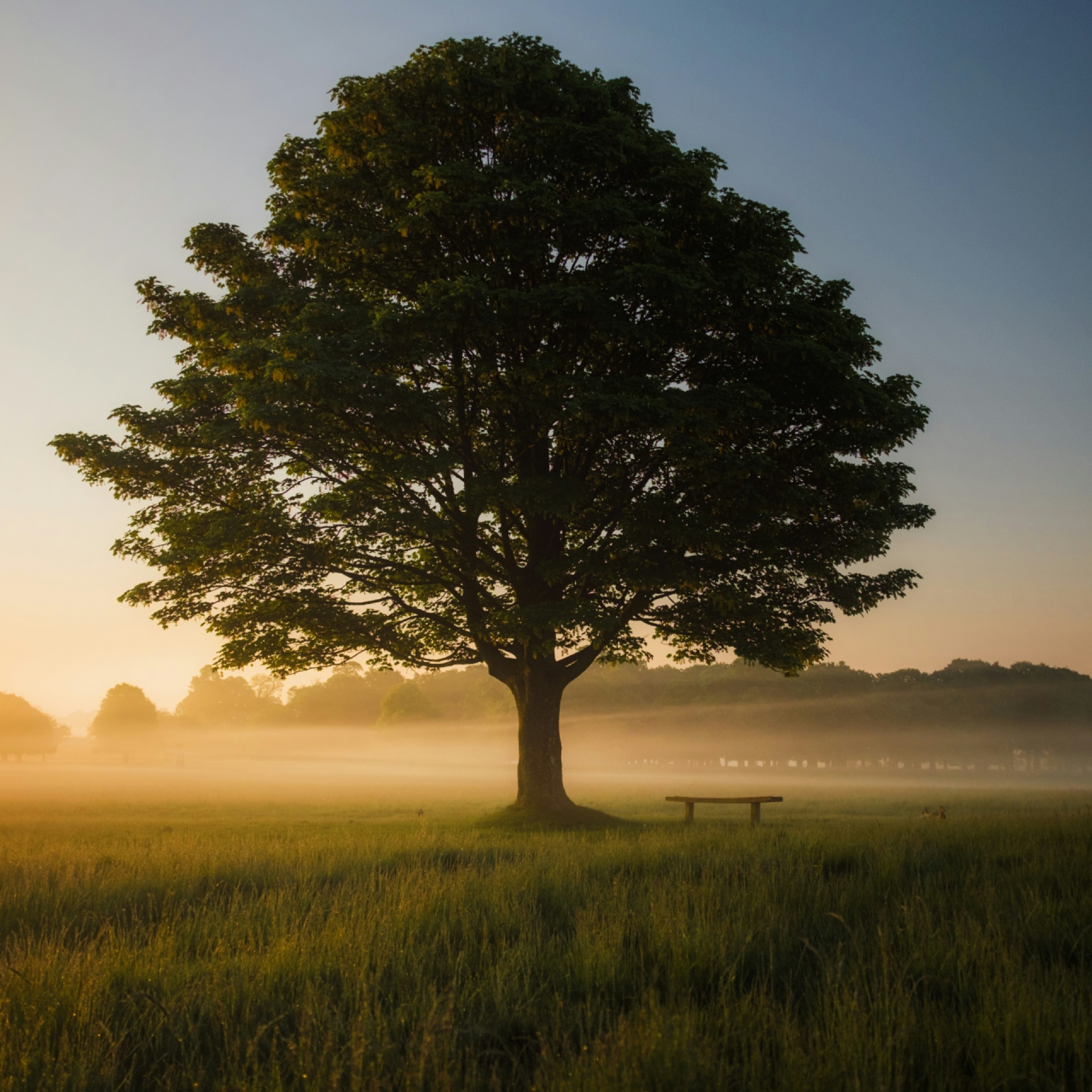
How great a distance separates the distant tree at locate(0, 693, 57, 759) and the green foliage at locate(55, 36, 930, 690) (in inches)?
4737

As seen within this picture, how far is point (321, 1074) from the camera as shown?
12.6 ft

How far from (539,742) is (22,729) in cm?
12550

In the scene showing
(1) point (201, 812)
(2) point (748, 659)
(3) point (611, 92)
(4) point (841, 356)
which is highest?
(3) point (611, 92)

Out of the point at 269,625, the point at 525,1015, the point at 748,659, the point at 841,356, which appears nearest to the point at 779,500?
the point at 841,356

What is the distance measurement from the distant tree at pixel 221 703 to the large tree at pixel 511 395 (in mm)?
159502

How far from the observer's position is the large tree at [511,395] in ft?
54.3

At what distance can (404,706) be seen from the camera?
10388 centimetres

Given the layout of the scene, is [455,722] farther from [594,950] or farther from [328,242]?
[594,950]

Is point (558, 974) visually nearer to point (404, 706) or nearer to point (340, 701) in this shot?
point (404, 706)

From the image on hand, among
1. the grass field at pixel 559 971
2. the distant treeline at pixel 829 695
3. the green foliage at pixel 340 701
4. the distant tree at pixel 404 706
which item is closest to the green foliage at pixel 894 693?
the distant treeline at pixel 829 695

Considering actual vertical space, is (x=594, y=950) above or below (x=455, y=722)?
above

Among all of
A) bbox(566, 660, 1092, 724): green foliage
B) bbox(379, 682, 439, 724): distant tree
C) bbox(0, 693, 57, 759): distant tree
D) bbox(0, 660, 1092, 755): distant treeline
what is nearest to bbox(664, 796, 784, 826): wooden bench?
bbox(0, 660, 1092, 755): distant treeline

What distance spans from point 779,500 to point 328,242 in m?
12.3

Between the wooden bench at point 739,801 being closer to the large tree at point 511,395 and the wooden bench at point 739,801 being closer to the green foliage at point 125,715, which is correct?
the large tree at point 511,395
